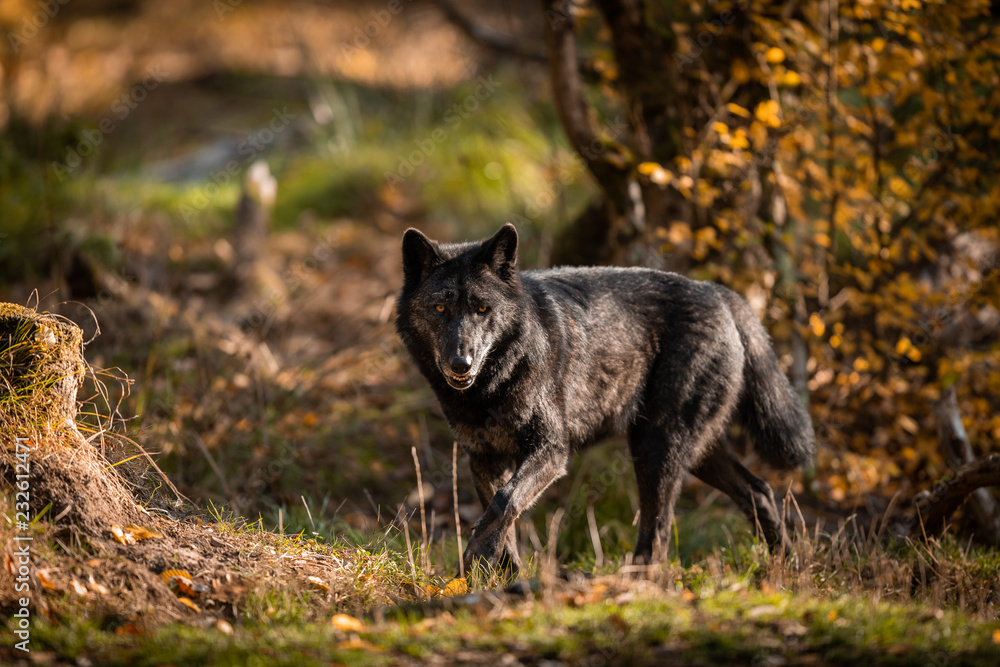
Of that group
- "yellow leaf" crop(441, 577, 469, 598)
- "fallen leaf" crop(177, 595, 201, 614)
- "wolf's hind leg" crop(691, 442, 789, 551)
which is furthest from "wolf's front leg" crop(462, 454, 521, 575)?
"fallen leaf" crop(177, 595, 201, 614)

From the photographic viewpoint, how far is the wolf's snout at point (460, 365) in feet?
14.5

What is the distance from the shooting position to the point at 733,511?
286 inches

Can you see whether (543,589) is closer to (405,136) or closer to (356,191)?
(356,191)

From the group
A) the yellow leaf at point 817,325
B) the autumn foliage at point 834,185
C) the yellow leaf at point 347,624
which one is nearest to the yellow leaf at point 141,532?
the yellow leaf at point 347,624

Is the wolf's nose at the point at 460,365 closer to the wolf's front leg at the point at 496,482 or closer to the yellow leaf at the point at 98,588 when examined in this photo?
the wolf's front leg at the point at 496,482

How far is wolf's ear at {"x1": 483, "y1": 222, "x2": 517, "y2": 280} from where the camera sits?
194 inches

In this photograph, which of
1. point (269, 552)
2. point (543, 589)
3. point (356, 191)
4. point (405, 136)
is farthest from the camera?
point (405, 136)

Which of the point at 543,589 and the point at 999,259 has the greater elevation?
the point at 999,259

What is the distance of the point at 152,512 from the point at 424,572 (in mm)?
1640

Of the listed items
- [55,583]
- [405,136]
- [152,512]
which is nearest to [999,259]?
[152,512]

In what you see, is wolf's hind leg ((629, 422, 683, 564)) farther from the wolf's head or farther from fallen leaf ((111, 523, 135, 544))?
fallen leaf ((111, 523, 135, 544))

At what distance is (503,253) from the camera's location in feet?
16.4

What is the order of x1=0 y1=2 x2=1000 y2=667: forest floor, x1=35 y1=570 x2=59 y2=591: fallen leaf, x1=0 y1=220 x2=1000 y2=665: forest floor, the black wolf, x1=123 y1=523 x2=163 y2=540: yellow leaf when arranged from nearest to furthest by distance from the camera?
x1=0 y1=220 x2=1000 y2=665: forest floor
x1=0 y1=2 x2=1000 y2=667: forest floor
x1=35 y1=570 x2=59 y2=591: fallen leaf
x1=123 y1=523 x2=163 y2=540: yellow leaf
the black wolf

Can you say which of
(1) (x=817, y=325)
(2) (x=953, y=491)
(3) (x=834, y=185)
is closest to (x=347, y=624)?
(2) (x=953, y=491)
